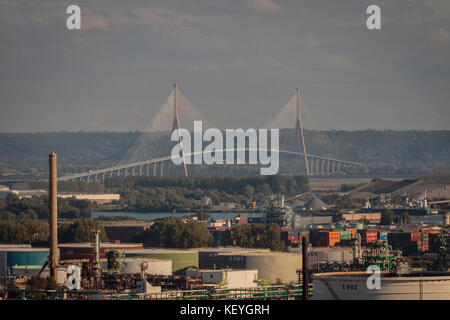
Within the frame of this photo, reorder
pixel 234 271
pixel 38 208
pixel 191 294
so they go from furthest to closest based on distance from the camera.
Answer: pixel 38 208, pixel 234 271, pixel 191 294

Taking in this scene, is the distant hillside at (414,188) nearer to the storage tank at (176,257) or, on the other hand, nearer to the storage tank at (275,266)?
the storage tank at (176,257)

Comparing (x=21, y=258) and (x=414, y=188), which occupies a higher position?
(x=414, y=188)

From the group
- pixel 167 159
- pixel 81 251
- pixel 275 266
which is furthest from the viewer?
pixel 167 159

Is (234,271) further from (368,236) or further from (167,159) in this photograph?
(167,159)

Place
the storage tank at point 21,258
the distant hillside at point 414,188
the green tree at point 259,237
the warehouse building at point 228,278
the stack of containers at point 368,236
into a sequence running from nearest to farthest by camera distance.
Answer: the warehouse building at point 228,278, the storage tank at point 21,258, the stack of containers at point 368,236, the green tree at point 259,237, the distant hillside at point 414,188

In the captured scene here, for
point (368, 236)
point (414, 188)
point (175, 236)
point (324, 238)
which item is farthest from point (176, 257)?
point (414, 188)

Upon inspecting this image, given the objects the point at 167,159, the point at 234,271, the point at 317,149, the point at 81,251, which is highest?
the point at 317,149

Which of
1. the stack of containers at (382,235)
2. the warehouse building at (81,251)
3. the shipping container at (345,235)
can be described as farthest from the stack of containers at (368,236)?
the warehouse building at (81,251)

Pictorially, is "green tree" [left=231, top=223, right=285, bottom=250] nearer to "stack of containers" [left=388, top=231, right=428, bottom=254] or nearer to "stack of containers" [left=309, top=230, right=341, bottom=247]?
"stack of containers" [left=309, top=230, right=341, bottom=247]

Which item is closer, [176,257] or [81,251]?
[176,257]
